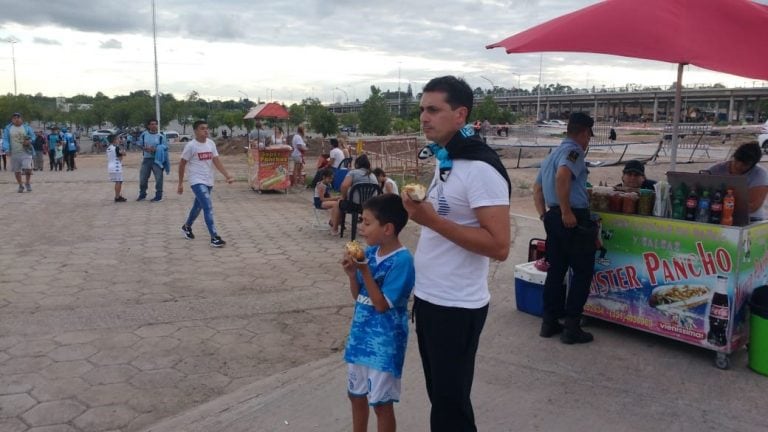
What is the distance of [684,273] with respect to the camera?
418cm

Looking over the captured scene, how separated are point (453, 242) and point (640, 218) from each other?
2.73 metres

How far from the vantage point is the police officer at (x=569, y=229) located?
430cm

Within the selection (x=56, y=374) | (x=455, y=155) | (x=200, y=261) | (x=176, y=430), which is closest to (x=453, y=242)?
(x=455, y=155)

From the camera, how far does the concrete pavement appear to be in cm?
341

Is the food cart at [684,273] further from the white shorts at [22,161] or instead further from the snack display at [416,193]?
the white shorts at [22,161]

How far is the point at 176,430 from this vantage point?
128 inches

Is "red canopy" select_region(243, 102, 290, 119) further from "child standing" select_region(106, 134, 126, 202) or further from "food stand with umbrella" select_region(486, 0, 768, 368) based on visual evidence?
"food stand with umbrella" select_region(486, 0, 768, 368)

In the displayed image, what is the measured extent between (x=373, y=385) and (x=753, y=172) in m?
3.96

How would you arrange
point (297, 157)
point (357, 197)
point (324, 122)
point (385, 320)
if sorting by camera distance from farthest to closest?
1. point (324, 122)
2. point (297, 157)
3. point (357, 197)
4. point (385, 320)

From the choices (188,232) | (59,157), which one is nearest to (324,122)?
(59,157)

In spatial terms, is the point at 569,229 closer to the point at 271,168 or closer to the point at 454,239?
the point at 454,239

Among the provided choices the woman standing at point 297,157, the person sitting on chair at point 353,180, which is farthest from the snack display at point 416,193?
the woman standing at point 297,157

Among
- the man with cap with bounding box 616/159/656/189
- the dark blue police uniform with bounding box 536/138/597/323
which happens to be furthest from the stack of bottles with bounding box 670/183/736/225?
the man with cap with bounding box 616/159/656/189

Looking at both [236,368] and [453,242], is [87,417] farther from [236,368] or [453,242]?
[453,242]
